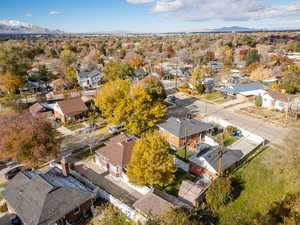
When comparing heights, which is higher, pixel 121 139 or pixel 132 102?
pixel 132 102

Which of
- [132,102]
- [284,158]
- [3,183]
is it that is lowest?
[3,183]

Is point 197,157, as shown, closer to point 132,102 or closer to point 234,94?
point 132,102

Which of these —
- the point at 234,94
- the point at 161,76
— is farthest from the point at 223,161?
the point at 161,76

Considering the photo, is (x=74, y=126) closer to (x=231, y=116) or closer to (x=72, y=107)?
(x=72, y=107)

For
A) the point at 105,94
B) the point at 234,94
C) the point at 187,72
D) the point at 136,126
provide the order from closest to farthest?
the point at 136,126 → the point at 105,94 → the point at 234,94 → the point at 187,72

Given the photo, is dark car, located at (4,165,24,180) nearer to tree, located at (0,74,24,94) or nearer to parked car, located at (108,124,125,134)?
parked car, located at (108,124,125,134)

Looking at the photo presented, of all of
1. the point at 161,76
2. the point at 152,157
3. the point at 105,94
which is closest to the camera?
the point at 152,157
